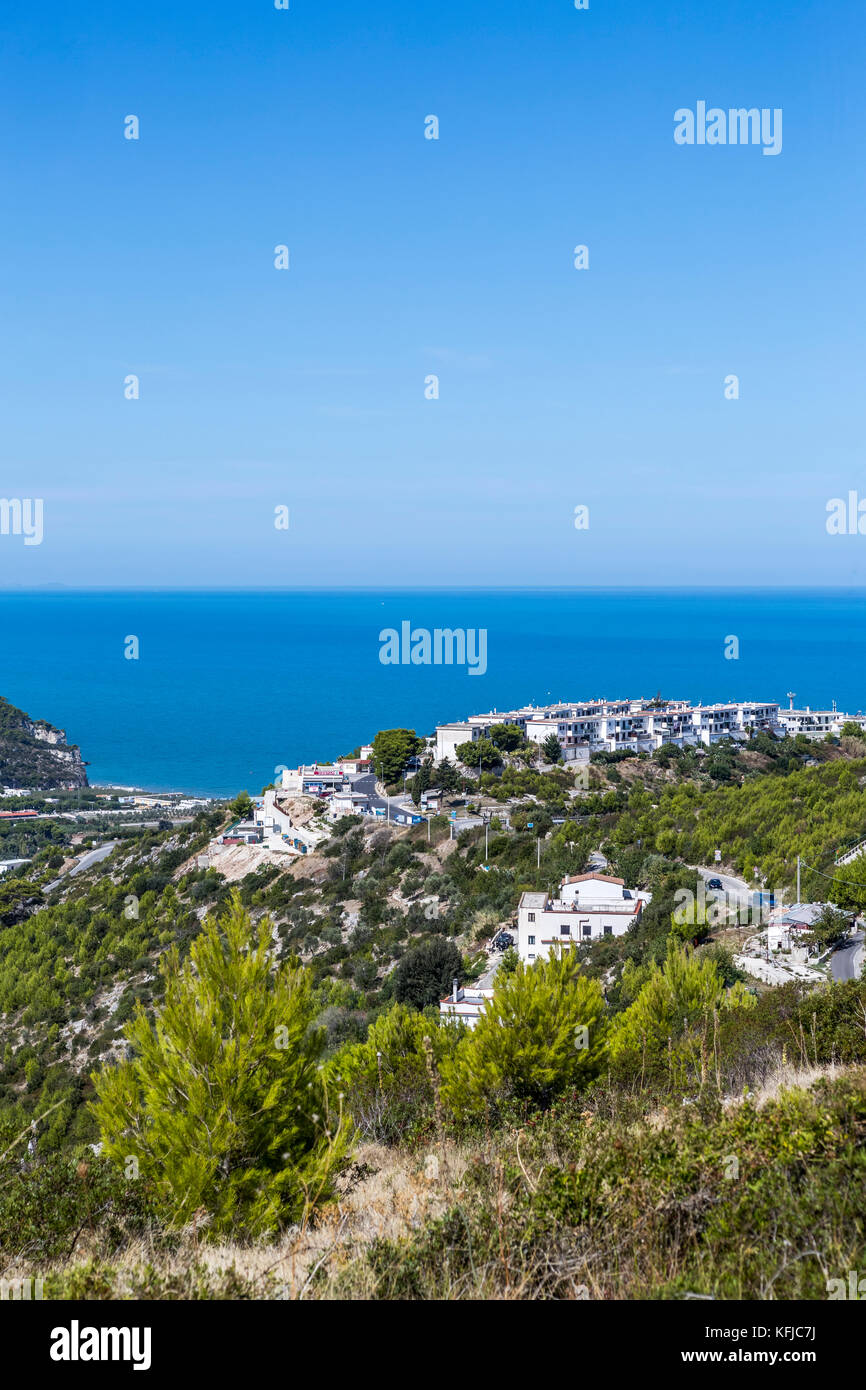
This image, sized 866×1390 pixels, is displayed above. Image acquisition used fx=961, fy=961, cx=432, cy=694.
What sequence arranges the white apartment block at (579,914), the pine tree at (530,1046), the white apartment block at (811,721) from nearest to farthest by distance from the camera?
the pine tree at (530,1046), the white apartment block at (579,914), the white apartment block at (811,721)

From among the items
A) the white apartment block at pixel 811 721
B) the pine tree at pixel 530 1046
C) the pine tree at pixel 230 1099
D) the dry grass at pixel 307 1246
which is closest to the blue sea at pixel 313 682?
the white apartment block at pixel 811 721

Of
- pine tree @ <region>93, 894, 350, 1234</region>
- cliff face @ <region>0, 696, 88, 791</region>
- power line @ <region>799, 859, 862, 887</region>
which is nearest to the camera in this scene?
pine tree @ <region>93, 894, 350, 1234</region>

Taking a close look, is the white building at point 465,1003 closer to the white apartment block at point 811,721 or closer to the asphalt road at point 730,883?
the asphalt road at point 730,883

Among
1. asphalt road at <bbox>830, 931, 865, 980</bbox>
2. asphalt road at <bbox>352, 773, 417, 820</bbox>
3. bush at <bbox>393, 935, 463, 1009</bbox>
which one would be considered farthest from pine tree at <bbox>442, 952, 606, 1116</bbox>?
asphalt road at <bbox>352, 773, 417, 820</bbox>

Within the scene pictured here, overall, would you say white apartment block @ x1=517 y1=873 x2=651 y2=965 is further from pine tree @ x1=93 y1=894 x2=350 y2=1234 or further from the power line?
pine tree @ x1=93 y1=894 x2=350 y2=1234

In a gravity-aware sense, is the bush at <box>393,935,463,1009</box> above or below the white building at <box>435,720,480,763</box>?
below

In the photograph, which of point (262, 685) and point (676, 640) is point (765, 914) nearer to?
point (262, 685)
